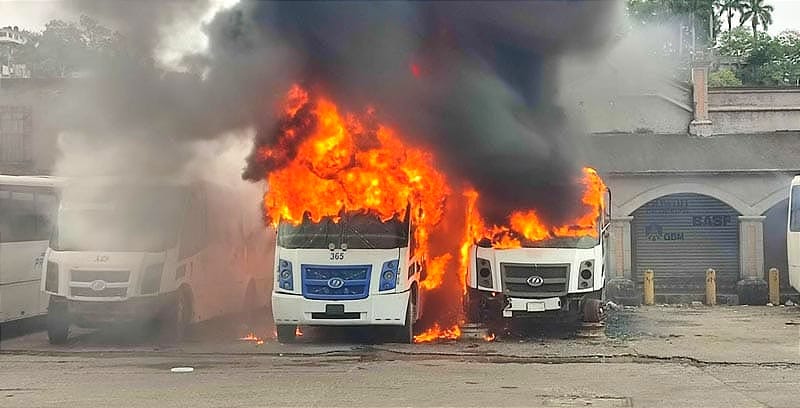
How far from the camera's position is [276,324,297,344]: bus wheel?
15156mm

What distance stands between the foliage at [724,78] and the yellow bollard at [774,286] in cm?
2792

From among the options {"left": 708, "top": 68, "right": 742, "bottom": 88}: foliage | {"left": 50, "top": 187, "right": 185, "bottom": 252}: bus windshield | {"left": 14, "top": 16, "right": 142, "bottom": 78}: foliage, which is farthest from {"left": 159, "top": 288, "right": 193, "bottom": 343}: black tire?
{"left": 708, "top": 68, "right": 742, "bottom": 88}: foliage

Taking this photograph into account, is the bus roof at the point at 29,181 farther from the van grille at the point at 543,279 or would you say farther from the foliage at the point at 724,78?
the foliage at the point at 724,78

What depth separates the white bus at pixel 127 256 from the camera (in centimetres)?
1482

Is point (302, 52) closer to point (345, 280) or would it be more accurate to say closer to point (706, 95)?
point (345, 280)

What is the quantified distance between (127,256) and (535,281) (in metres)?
6.59

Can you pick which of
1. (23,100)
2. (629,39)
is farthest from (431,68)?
(23,100)

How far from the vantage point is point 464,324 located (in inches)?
675

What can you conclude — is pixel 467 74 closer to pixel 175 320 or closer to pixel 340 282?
pixel 340 282

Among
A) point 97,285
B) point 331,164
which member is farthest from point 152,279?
point 331,164

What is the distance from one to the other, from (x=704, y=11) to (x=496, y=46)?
56.1 meters

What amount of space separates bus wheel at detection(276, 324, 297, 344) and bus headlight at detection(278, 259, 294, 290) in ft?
2.43

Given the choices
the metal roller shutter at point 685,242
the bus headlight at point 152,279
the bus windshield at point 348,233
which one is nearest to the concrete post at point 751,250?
the metal roller shutter at point 685,242

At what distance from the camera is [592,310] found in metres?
16.3
